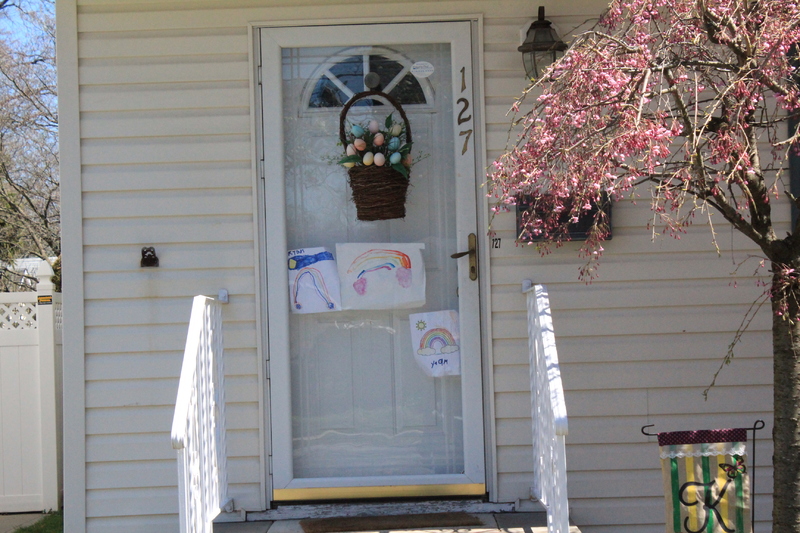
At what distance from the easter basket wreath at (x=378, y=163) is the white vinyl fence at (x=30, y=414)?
8.37 feet

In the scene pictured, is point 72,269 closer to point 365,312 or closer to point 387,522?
point 365,312

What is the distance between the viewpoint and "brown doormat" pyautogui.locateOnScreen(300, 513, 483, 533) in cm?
338

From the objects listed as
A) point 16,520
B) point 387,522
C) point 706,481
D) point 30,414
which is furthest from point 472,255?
point 16,520

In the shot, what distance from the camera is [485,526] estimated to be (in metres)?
3.39

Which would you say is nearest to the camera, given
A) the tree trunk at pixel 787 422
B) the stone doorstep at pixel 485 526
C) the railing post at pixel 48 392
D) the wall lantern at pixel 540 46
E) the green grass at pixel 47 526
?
the tree trunk at pixel 787 422

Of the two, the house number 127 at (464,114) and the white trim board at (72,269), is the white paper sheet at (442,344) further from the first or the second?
the white trim board at (72,269)

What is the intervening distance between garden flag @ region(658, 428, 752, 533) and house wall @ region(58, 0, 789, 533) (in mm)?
799

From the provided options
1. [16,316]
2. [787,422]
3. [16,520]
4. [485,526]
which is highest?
[16,316]

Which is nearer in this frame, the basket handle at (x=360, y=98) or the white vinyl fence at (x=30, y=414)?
the basket handle at (x=360, y=98)

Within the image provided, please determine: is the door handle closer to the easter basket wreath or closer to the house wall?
the house wall

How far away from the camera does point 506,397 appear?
3.67 meters

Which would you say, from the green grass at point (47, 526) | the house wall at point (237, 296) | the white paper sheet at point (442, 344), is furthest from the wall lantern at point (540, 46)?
the green grass at point (47, 526)

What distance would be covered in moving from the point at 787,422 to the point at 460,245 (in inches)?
63.5

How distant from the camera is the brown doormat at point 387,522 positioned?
3381mm
